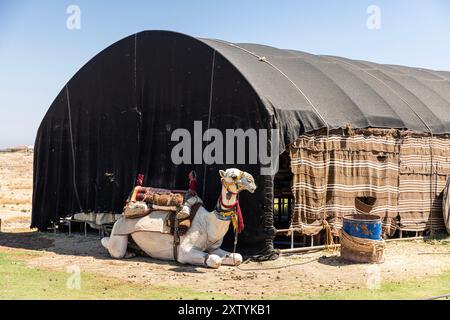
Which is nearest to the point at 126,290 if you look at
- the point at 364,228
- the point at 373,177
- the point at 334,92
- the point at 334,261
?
the point at 334,261

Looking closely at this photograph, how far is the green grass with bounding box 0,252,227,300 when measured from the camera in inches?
346

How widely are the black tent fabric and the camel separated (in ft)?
3.24

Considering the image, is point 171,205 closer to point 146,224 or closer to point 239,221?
point 146,224

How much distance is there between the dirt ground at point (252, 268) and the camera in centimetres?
969

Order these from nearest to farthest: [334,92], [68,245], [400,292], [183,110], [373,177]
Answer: [400,292], [183,110], [373,177], [68,245], [334,92]

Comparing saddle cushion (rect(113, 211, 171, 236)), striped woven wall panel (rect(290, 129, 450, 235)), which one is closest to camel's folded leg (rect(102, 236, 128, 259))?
saddle cushion (rect(113, 211, 171, 236))

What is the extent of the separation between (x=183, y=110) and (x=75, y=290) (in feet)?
18.2

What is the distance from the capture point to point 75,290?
9.25m

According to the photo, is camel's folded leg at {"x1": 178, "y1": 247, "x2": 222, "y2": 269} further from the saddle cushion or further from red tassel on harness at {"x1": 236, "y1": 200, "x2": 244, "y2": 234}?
red tassel on harness at {"x1": 236, "y1": 200, "x2": 244, "y2": 234}

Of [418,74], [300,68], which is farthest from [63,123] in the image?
[418,74]

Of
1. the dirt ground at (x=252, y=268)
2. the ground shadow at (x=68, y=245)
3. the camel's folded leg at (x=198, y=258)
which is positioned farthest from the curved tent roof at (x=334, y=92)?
the ground shadow at (x=68, y=245)

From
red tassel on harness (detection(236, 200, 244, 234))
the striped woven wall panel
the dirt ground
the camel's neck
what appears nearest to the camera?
the dirt ground

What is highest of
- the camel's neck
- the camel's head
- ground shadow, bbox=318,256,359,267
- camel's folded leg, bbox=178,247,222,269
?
the camel's head

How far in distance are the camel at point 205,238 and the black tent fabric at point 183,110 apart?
99 cm
